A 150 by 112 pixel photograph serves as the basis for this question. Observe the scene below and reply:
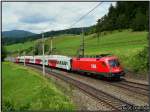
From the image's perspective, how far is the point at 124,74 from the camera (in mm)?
37656

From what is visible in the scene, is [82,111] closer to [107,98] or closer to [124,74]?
[107,98]

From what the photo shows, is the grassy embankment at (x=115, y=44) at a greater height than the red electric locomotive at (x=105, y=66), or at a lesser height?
greater

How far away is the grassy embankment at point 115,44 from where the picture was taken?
45650mm

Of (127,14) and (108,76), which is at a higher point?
(127,14)

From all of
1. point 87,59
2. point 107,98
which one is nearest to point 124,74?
point 87,59

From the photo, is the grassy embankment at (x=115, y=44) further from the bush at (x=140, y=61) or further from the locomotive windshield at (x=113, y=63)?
the locomotive windshield at (x=113, y=63)

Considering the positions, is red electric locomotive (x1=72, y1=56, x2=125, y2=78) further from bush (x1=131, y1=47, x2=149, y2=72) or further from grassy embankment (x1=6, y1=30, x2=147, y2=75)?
grassy embankment (x1=6, y1=30, x2=147, y2=75)

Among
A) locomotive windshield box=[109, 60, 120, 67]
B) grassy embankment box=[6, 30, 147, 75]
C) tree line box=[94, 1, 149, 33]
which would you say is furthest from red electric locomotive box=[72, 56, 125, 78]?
tree line box=[94, 1, 149, 33]

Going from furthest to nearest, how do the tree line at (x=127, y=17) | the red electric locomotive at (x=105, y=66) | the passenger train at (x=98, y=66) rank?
1. the tree line at (x=127, y=17)
2. the passenger train at (x=98, y=66)
3. the red electric locomotive at (x=105, y=66)

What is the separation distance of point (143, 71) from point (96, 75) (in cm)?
530

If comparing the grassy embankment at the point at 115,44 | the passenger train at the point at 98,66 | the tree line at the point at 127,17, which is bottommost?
the passenger train at the point at 98,66

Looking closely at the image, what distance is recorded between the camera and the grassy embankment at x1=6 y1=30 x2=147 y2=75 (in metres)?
45.7

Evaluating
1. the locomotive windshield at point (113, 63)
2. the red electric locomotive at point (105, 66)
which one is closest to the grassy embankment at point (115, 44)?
the locomotive windshield at point (113, 63)

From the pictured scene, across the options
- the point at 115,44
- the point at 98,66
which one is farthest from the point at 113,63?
the point at 115,44
